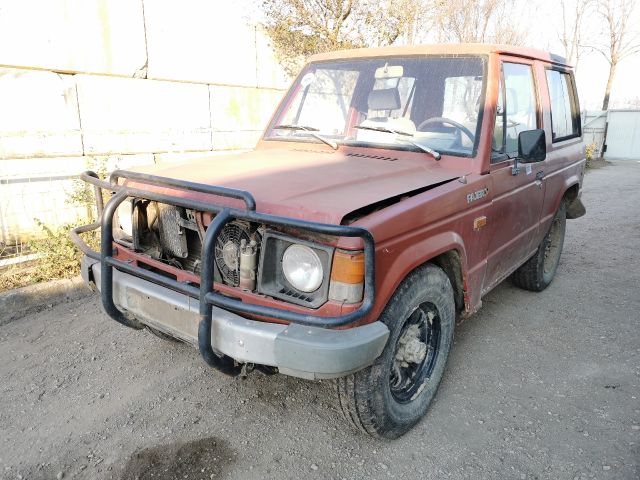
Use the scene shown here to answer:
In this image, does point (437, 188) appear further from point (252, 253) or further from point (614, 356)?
point (614, 356)

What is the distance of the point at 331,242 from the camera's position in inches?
80.8

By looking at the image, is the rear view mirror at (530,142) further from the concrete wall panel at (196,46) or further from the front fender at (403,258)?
the concrete wall panel at (196,46)

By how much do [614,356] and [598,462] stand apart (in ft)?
4.24

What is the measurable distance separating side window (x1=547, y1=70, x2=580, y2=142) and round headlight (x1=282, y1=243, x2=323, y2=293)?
2.91m

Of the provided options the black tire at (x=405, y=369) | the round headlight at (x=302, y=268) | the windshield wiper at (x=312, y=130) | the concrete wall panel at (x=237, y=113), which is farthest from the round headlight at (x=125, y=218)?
the concrete wall panel at (x=237, y=113)

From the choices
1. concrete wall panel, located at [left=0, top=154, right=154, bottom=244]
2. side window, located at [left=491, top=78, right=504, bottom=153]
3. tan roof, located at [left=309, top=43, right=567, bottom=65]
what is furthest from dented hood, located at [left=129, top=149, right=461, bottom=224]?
concrete wall panel, located at [left=0, top=154, right=154, bottom=244]

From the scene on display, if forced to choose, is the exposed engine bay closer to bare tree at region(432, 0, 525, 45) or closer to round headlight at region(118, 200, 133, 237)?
round headlight at region(118, 200, 133, 237)

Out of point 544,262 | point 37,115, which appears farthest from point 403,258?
point 37,115

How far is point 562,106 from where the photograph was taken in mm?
4383

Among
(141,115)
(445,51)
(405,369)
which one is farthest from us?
(141,115)

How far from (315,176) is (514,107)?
5.63 feet

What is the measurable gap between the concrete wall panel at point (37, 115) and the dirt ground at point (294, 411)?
2389mm

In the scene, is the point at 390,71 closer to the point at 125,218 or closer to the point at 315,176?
the point at 315,176

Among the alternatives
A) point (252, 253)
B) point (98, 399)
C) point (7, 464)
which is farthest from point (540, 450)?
point (7, 464)
